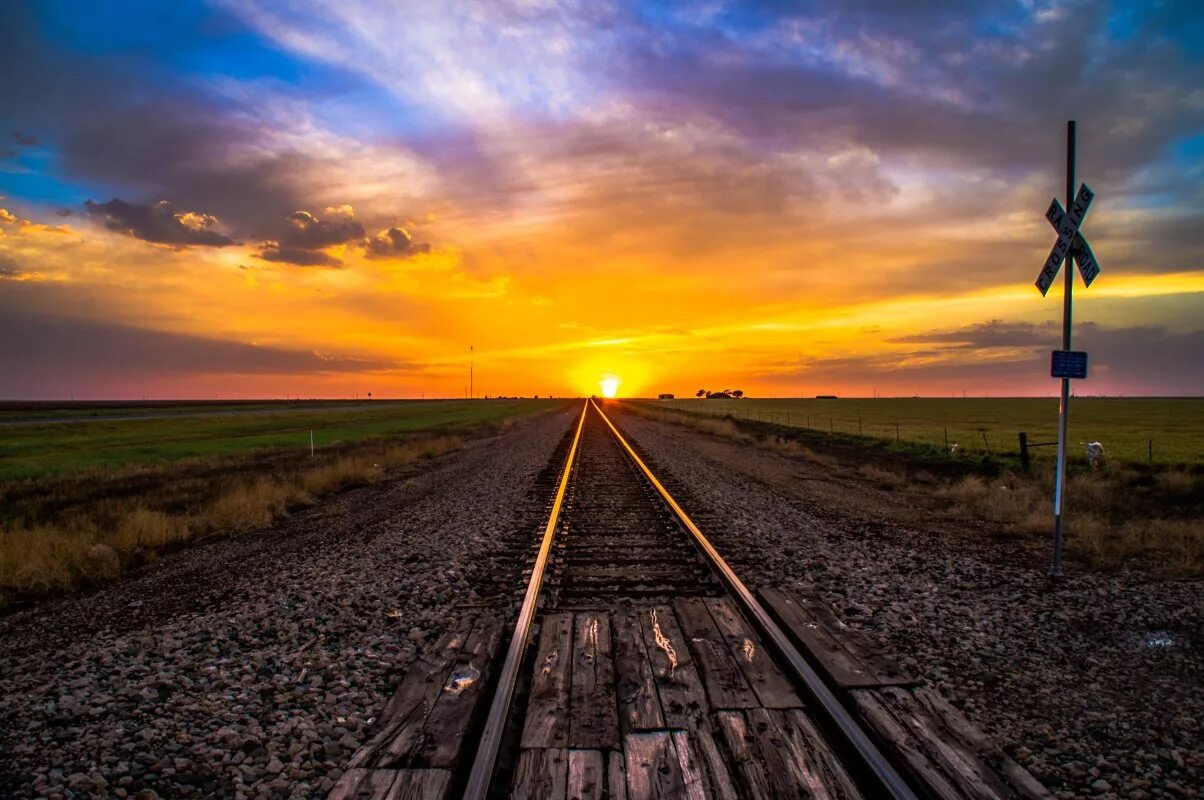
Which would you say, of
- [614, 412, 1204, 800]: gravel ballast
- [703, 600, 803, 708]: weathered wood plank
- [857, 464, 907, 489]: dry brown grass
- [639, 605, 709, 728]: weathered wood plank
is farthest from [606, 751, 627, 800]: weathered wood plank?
[857, 464, 907, 489]: dry brown grass

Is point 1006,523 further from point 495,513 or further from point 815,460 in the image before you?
point 815,460

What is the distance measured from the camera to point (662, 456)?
2147cm

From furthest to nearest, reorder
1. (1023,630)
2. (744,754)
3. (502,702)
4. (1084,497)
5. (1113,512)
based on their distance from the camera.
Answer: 1. (1084,497)
2. (1113,512)
3. (1023,630)
4. (502,702)
5. (744,754)

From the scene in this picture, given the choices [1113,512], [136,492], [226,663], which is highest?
[1113,512]

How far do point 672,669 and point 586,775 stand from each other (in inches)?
52.3

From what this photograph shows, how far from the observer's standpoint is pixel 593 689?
409 centimetres

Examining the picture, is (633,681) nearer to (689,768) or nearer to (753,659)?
(753,659)

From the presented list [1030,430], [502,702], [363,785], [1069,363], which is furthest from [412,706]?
[1030,430]

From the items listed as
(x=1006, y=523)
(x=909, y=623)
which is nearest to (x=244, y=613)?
(x=909, y=623)

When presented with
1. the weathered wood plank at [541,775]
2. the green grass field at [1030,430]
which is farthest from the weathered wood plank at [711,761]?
the green grass field at [1030,430]

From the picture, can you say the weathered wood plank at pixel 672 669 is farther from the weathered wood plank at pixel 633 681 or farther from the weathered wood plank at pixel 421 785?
the weathered wood plank at pixel 421 785

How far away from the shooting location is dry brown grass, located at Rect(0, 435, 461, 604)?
27.9 ft

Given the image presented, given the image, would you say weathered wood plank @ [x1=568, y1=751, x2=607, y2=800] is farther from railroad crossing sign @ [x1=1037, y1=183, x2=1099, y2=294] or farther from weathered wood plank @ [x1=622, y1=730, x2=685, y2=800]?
railroad crossing sign @ [x1=1037, y1=183, x2=1099, y2=294]

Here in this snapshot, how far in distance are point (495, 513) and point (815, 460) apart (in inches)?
616
